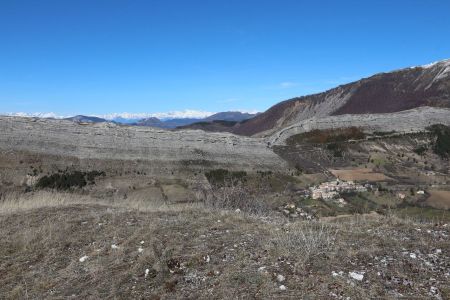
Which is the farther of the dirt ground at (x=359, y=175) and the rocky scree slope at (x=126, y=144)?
the rocky scree slope at (x=126, y=144)

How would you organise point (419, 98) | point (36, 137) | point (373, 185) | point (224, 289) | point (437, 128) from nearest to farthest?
point (224, 289)
point (373, 185)
point (36, 137)
point (437, 128)
point (419, 98)

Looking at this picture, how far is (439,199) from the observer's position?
1786 cm

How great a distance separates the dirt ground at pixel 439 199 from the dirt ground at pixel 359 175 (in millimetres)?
3317

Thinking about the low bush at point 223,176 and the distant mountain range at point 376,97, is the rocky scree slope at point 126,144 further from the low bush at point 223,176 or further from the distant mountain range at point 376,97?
the distant mountain range at point 376,97

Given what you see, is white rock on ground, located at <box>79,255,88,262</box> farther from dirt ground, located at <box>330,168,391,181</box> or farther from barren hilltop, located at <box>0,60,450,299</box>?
dirt ground, located at <box>330,168,391,181</box>

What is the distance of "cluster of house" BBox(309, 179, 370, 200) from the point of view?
A: 61.2 feet

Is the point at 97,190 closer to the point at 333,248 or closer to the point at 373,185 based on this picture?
the point at 373,185

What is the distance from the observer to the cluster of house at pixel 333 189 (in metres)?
18.7

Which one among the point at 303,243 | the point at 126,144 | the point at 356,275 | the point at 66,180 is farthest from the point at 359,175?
the point at 356,275

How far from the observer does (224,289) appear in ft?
17.8

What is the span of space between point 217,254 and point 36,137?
67.8 feet

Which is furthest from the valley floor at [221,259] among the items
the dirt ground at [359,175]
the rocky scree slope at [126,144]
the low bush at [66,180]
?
the rocky scree slope at [126,144]

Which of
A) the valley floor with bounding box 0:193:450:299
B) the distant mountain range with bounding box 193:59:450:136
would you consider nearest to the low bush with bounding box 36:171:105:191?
the valley floor with bounding box 0:193:450:299

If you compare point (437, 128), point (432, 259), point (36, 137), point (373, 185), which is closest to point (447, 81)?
point (437, 128)
